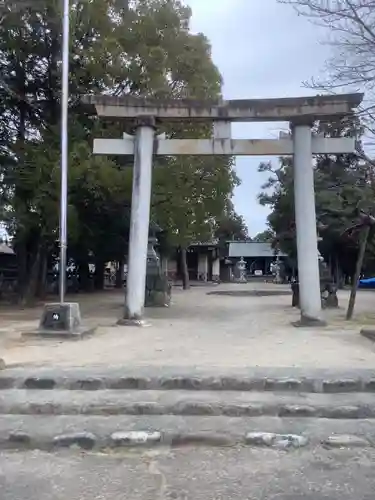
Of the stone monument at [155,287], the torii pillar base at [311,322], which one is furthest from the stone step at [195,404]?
the stone monument at [155,287]

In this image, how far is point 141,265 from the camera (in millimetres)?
14273

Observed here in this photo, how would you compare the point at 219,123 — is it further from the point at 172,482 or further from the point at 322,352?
the point at 172,482

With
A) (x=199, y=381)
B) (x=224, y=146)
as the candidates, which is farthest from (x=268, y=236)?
(x=199, y=381)

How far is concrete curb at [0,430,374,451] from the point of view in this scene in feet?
17.5

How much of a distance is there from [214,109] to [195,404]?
30.5 feet

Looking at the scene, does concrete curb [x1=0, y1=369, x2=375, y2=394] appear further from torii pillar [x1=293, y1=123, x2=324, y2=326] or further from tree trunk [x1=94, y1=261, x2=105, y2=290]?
tree trunk [x1=94, y1=261, x2=105, y2=290]

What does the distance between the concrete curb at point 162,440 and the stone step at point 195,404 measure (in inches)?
29.4

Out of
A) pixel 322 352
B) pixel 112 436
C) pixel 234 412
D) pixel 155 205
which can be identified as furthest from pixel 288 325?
pixel 112 436

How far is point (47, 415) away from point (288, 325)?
9114mm

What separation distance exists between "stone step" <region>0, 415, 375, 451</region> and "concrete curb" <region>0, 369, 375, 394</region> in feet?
3.07

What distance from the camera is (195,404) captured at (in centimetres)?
632

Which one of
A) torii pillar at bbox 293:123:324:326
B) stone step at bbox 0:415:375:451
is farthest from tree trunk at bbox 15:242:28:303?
stone step at bbox 0:415:375:451

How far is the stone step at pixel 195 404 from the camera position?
627cm

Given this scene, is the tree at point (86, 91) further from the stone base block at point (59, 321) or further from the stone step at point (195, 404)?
the stone step at point (195, 404)
